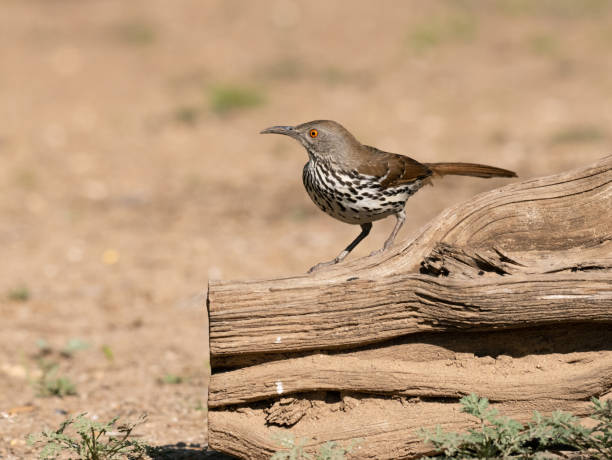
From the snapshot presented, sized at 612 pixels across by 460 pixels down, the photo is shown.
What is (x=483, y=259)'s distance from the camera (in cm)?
375

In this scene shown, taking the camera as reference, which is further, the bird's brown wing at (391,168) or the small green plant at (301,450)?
the bird's brown wing at (391,168)

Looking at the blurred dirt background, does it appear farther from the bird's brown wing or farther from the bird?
the bird's brown wing

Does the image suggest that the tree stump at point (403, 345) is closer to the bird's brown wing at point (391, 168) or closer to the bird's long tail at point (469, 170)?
the bird's brown wing at point (391, 168)

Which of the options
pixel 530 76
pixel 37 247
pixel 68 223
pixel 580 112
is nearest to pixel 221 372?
pixel 37 247

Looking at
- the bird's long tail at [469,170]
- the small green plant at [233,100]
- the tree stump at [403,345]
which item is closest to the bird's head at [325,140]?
the bird's long tail at [469,170]

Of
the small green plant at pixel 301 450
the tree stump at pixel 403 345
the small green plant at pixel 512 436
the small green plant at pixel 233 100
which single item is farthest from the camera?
the small green plant at pixel 233 100

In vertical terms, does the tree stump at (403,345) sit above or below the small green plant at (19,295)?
below

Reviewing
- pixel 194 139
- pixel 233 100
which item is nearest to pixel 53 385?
pixel 194 139

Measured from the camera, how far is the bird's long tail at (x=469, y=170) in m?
4.65

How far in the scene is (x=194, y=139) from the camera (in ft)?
39.1

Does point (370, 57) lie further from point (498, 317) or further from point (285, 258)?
point (498, 317)

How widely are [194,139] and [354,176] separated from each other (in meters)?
7.71

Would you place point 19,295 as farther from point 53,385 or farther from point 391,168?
point 391,168

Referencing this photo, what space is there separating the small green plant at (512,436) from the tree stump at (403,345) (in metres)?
0.24
